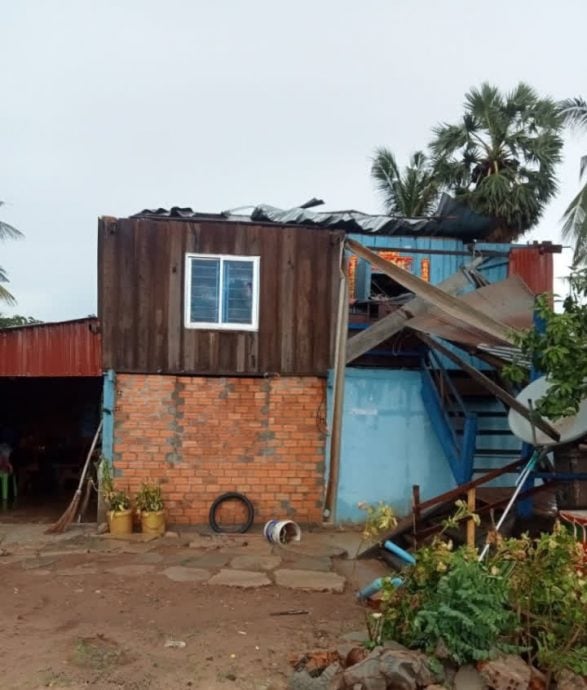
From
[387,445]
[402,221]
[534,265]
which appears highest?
[402,221]

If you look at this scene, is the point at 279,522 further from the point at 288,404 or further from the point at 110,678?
the point at 110,678

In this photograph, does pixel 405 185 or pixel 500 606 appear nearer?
pixel 500 606

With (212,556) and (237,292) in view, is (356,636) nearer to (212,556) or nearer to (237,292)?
(212,556)

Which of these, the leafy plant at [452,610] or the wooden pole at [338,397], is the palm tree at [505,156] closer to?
the wooden pole at [338,397]

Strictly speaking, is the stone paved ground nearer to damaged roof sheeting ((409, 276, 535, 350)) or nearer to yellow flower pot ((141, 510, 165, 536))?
yellow flower pot ((141, 510, 165, 536))

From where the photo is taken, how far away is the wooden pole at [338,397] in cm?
868

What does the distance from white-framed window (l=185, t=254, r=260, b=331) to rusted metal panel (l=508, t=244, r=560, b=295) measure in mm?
4429

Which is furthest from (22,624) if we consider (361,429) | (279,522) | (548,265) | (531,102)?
(531,102)

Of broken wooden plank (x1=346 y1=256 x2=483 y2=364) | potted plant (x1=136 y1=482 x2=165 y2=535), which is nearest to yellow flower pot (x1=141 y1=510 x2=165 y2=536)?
potted plant (x1=136 y1=482 x2=165 y2=535)

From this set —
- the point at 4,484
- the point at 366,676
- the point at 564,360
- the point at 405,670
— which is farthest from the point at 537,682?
the point at 4,484

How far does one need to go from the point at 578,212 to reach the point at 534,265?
18.3ft

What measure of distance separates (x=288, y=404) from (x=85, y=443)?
717cm

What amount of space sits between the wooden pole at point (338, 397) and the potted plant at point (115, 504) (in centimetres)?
276

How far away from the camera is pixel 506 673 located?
4.00 m
